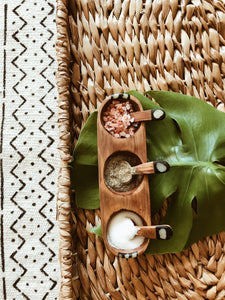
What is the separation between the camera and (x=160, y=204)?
2.64 feet

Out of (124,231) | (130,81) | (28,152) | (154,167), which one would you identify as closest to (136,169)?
(154,167)

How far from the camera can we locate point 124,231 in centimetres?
76

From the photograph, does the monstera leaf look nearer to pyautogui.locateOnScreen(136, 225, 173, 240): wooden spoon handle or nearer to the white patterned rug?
pyautogui.locateOnScreen(136, 225, 173, 240): wooden spoon handle

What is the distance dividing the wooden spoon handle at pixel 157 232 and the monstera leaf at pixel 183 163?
72mm

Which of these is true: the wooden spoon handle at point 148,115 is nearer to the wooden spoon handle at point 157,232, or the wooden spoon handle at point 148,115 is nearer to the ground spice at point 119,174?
the ground spice at point 119,174

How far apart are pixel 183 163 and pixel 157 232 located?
172mm

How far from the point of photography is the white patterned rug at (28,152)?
1213 mm

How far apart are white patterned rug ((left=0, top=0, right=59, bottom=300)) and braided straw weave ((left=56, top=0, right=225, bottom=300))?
0.39 metres

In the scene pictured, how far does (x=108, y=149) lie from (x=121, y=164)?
0.05 metres

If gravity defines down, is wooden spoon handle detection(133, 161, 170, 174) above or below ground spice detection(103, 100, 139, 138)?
below

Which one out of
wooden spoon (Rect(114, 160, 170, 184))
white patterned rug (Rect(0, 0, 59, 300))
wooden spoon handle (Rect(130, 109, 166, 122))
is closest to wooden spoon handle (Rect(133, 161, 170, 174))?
wooden spoon (Rect(114, 160, 170, 184))

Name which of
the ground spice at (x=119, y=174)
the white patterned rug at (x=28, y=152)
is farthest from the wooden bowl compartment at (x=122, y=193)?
the white patterned rug at (x=28, y=152)

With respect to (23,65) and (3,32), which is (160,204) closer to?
(23,65)

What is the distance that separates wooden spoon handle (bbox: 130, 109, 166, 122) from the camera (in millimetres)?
763
